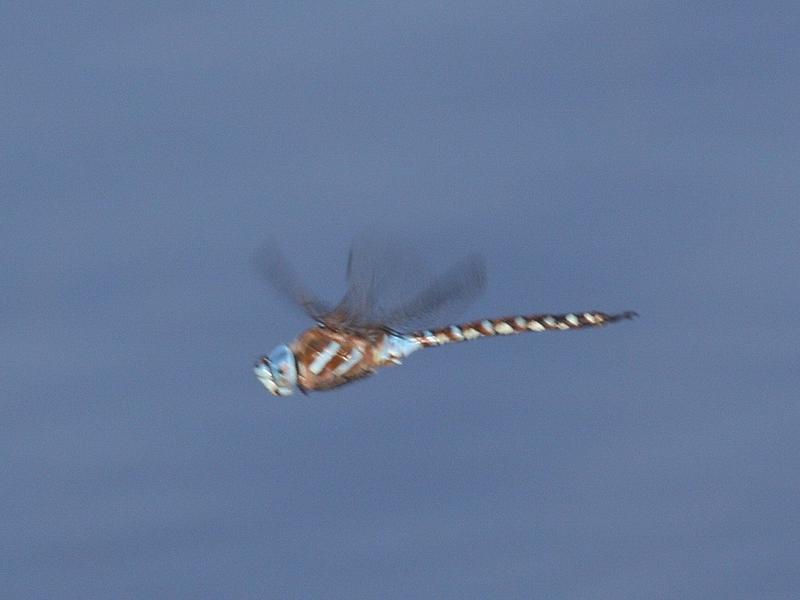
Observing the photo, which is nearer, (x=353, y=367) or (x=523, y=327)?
(x=353, y=367)

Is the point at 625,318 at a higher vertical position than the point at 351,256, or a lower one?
lower

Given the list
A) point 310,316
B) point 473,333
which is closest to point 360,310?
point 310,316

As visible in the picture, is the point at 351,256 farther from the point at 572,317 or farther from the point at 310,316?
the point at 572,317
